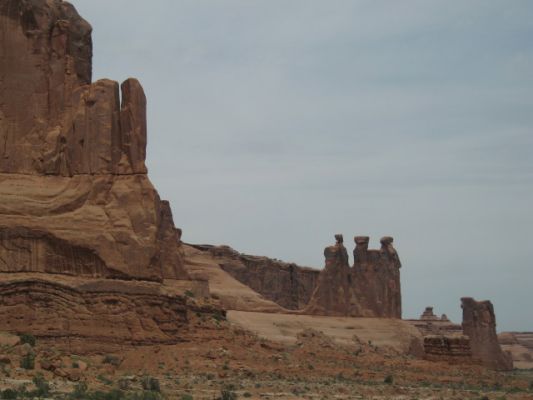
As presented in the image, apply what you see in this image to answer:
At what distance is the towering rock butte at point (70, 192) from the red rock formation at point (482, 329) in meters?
36.8

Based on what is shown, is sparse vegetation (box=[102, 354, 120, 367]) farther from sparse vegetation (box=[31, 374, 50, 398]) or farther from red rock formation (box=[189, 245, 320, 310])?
red rock formation (box=[189, 245, 320, 310])

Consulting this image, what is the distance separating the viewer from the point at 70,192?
39500 millimetres

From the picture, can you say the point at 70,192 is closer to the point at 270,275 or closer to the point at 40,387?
the point at 40,387

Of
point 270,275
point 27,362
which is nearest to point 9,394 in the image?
point 27,362

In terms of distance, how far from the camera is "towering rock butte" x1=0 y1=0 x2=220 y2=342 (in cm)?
3734

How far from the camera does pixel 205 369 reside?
37.3m

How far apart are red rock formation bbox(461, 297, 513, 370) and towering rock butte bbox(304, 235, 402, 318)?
10.1m

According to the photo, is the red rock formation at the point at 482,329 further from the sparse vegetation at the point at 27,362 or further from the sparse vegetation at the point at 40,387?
the sparse vegetation at the point at 40,387

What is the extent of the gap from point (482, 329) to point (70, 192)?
4174 centimetres

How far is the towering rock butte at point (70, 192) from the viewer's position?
3734 centimetres

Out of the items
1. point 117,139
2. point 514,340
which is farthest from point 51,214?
point 514,340

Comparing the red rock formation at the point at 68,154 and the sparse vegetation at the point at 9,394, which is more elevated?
the red rock formation at the point at 68,154

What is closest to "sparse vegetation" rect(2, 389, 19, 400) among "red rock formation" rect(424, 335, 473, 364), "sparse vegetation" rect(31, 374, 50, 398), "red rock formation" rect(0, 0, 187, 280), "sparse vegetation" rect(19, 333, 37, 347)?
"sparse vegetation" rect(31, 374, 50, 398)

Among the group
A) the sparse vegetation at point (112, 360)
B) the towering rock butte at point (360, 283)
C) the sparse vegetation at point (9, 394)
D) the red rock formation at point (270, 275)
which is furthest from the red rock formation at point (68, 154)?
the red rock formation at point (270, 275)
